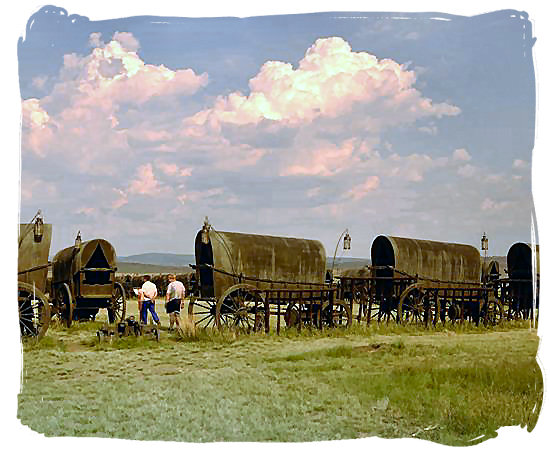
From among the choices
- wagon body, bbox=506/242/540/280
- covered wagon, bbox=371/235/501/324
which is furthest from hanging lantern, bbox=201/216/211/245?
covered wagon, bbox=371/235/501/324

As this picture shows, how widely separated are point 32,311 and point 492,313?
6.49m

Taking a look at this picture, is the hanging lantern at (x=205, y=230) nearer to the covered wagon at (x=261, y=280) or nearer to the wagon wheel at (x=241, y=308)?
the covered wagon at (x=261, y=280)

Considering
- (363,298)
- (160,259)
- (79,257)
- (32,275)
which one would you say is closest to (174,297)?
(79,257)

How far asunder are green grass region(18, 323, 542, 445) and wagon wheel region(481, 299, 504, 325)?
1804mm

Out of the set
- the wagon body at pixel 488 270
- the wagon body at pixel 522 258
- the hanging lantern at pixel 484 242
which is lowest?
the wagon body at pixel 488 270

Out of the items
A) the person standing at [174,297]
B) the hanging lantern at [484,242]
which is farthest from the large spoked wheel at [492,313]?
the person standing at [174,297]

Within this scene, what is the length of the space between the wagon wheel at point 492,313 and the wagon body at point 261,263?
2.79m

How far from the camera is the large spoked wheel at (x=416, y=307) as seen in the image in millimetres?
11116

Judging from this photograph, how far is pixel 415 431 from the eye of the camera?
5.54 m

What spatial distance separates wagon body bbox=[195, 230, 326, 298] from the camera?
10.8m

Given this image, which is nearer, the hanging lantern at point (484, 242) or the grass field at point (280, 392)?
the grass field at point (280, 392)

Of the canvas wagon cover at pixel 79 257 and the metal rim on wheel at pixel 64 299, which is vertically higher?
the canvas wagon cover at pixel 79 257

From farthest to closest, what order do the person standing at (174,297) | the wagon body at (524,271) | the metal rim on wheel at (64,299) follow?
1. the metal rim on wheel at (64,299)
2. the person standing at (174,297)
3. the wagon body at (524,271)

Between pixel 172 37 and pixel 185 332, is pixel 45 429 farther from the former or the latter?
pixel 172 37
